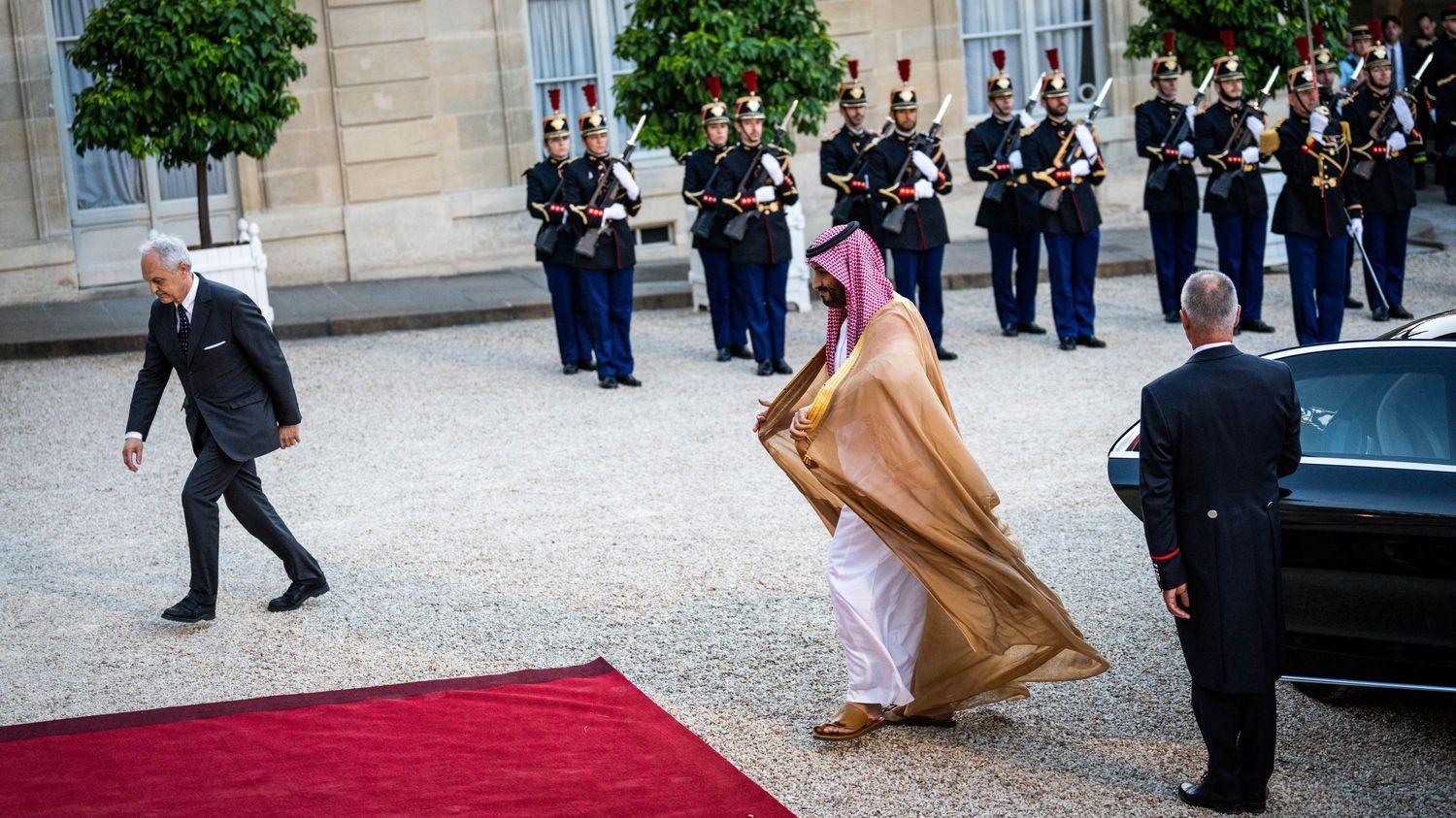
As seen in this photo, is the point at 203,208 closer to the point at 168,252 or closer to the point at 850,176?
the point at 850,176

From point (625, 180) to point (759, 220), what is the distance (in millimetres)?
1083

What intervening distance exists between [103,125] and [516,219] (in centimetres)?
536

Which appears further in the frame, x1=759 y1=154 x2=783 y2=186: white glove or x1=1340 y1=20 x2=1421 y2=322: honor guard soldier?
x1=1340 y1=20 x2=1421 y2=322: honor guard soldier

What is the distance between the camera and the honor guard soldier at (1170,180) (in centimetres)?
1401

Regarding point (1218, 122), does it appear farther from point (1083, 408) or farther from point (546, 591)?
point (546, 591)

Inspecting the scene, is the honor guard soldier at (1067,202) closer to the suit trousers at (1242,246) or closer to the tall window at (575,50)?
the suit trousers at (1242,246)

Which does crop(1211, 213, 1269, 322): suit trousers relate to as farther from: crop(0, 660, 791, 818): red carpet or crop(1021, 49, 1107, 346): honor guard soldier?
crop(0, 660, 791, 818): red carpet

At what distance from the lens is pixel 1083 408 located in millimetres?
10734

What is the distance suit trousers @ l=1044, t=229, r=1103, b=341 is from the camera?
1304 centimetres

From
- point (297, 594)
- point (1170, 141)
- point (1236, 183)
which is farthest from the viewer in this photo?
point (1170, 141)

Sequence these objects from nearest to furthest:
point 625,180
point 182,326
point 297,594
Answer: point 182,326 → point 297,594 → point 625,180

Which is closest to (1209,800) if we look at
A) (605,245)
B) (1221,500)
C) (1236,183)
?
(1221,500)

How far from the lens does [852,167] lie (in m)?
13.5

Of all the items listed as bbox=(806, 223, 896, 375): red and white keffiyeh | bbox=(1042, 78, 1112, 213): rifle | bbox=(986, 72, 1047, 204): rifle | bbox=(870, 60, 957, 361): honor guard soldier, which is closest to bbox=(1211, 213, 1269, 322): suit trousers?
bbox=(1042, 78, 1112, 213): rifle
